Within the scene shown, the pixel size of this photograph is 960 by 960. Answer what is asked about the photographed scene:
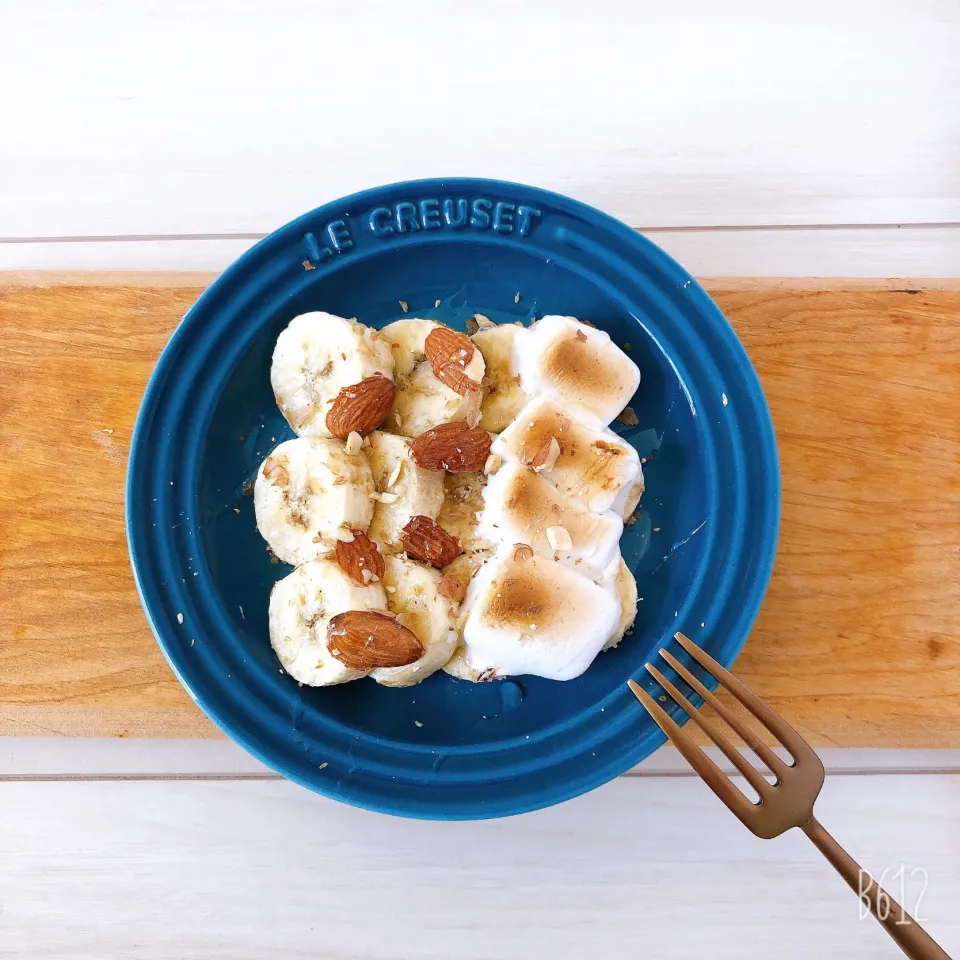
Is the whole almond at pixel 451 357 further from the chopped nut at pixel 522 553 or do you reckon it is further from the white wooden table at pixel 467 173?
the white wooden table at pixel 467 173

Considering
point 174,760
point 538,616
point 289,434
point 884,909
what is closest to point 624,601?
point 538,616

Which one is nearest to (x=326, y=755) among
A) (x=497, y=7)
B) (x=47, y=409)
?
(x=47, y=409)

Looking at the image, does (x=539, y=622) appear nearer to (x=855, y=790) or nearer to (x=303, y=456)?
(x=303, y=456)

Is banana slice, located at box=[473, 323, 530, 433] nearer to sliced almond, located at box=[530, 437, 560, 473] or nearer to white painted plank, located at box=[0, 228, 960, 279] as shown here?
sliced almond, located at box=[530, 437, 560, 473]

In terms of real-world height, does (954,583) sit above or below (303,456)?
below

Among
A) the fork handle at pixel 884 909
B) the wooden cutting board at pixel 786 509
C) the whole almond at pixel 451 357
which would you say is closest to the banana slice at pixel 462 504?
the whole almond at pixel 451 357

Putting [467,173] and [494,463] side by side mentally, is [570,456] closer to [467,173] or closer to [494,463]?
[494,463]
